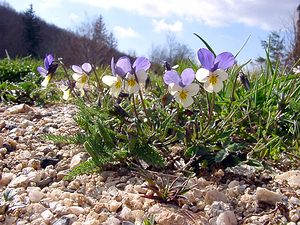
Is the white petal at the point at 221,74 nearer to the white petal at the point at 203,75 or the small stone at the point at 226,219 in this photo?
the white petal at the point at 203,75

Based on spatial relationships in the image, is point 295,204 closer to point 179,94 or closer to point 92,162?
point 179,94

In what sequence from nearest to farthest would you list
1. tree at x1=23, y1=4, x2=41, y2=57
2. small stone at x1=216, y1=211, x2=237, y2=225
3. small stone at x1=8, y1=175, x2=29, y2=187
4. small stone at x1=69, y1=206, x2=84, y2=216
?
small stone at x1=216, y1=211, x2=237, y2=225
small stone at x1=69, y1=206, x2=84, y2=216
small stone at x1=8, y1=175, x2=29, y2=187
tree at x1=23, y1=4, x2=41, y2=57

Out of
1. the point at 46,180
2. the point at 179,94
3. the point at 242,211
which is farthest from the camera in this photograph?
the point at 46,180

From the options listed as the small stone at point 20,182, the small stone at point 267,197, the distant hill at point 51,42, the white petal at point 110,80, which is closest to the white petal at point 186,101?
the white petal at point 110,80

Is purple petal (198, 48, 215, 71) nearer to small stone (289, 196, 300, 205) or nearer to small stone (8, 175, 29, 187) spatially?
small stone (289, 196, 300, 205)

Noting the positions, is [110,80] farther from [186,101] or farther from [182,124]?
[182,124]

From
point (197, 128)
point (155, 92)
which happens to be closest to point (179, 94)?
point (197, 128)

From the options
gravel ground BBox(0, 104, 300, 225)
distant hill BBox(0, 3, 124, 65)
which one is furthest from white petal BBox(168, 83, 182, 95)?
distant hill BBox(0, 3, 124, 65)
